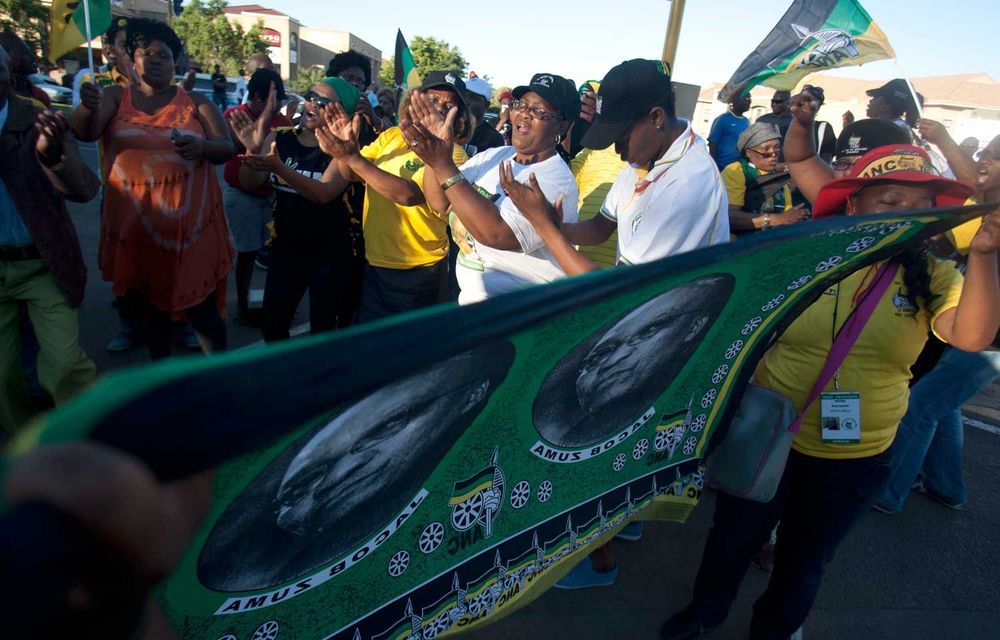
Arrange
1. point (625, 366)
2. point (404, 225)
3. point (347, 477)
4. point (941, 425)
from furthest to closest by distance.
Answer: point (941, 425)
point (404, 225)
point (625, 366)
point (347, 477)

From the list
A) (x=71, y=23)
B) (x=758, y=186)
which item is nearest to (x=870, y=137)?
(x=758, y=186)

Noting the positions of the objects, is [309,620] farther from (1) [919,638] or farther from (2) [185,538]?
(1) [919,638]

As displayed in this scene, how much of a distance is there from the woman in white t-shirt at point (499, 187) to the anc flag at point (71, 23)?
3.46 meters

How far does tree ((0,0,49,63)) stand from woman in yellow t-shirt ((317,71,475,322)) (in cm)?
3423

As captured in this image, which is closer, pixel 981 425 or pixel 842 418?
pixel 842 418

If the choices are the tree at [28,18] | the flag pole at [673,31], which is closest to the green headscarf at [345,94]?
the flag pole at [673,31]

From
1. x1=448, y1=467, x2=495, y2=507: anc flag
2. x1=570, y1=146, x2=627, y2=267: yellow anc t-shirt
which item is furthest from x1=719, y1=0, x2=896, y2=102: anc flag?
x1=448, y1=467, x2=495, y2=507: anc flag

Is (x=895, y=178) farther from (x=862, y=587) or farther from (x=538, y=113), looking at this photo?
(x=862, y=587)

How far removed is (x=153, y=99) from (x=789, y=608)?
13.0 feet

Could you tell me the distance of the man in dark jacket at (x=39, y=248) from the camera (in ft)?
8.92

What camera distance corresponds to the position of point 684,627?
255 centimetres

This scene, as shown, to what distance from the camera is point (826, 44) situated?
123 inches

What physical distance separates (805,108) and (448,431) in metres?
2.09

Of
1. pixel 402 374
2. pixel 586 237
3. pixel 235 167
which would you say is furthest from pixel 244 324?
pixel 402 374
